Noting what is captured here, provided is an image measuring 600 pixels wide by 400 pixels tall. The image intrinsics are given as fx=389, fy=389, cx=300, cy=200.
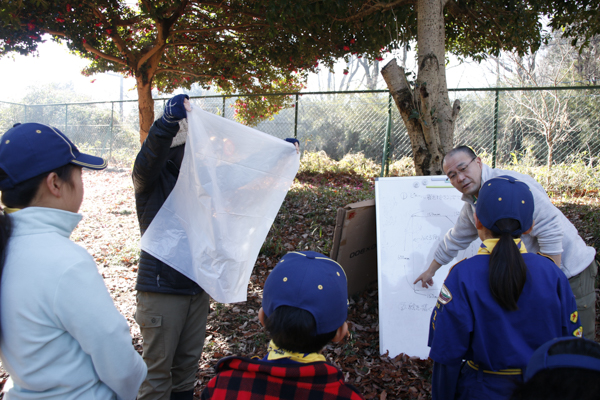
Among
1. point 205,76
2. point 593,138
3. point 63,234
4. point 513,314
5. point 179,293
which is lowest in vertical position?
point 179,293

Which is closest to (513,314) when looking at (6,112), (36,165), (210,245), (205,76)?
(210,245)

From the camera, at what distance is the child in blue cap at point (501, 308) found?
4.75 feet

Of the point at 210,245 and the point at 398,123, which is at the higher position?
the point at 398,123

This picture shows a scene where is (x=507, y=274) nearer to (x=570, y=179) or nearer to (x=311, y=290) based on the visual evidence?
(x=311, y=290)

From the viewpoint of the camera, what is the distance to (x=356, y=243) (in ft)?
12.7

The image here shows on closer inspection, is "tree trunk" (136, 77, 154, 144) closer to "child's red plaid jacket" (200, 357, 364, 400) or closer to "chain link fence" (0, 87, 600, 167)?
"chain link fence" (0, 87, 600, 167)

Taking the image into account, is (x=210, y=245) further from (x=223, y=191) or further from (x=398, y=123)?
(x=398, y=123)

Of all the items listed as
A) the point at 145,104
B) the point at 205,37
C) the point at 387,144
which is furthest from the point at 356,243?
the point at 205,37

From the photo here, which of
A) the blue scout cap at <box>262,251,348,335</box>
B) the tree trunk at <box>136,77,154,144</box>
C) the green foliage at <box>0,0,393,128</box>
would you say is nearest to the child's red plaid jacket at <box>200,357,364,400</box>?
the blue scout cap at <box>262,251,348,335</box>

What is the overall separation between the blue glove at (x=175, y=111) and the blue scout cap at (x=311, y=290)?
1144 mm

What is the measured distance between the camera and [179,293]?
2.20 metres

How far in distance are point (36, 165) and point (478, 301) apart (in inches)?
65.2

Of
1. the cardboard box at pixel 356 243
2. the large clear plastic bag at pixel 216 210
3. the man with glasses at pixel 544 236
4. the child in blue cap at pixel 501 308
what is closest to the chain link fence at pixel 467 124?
the cardboard box at pixel 356 243

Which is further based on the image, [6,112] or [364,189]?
[6,112]
